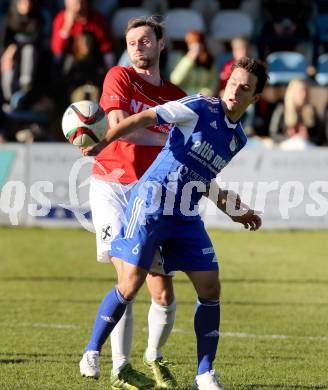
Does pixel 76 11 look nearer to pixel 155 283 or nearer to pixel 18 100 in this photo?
pixel 18 100

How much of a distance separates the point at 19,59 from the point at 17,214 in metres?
3.15

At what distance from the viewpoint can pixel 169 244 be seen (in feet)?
21.5

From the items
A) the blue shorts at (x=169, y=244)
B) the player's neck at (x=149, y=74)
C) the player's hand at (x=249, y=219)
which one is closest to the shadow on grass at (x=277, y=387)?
the blue shorts at (x=169, y=244)

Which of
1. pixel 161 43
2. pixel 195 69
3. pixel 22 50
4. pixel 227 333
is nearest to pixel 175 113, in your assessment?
pixel 161 43

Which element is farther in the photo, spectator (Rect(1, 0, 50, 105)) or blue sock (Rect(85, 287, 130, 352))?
spectator (Rect(1, 0, 50, 105))

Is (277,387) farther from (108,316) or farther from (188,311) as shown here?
(188,311)

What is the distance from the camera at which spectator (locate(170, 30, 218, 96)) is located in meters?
18.4

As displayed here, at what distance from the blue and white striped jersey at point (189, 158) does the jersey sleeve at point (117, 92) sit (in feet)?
1.77

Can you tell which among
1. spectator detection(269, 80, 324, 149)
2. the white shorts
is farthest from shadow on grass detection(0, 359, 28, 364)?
spectator detection(269, 80, 324, 149)

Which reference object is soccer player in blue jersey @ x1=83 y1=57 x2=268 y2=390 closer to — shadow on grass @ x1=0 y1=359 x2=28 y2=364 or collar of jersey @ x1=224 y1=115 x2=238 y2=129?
collar of jersey @ x1=224 y1=115 x2=238 y2=129

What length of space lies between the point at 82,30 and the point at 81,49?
0.33 metres

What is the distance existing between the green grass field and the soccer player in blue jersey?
66 cm

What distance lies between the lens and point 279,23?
21.1 meters

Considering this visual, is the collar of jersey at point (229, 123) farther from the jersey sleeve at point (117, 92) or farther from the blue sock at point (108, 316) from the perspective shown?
the blue sock at point (108, 316)
